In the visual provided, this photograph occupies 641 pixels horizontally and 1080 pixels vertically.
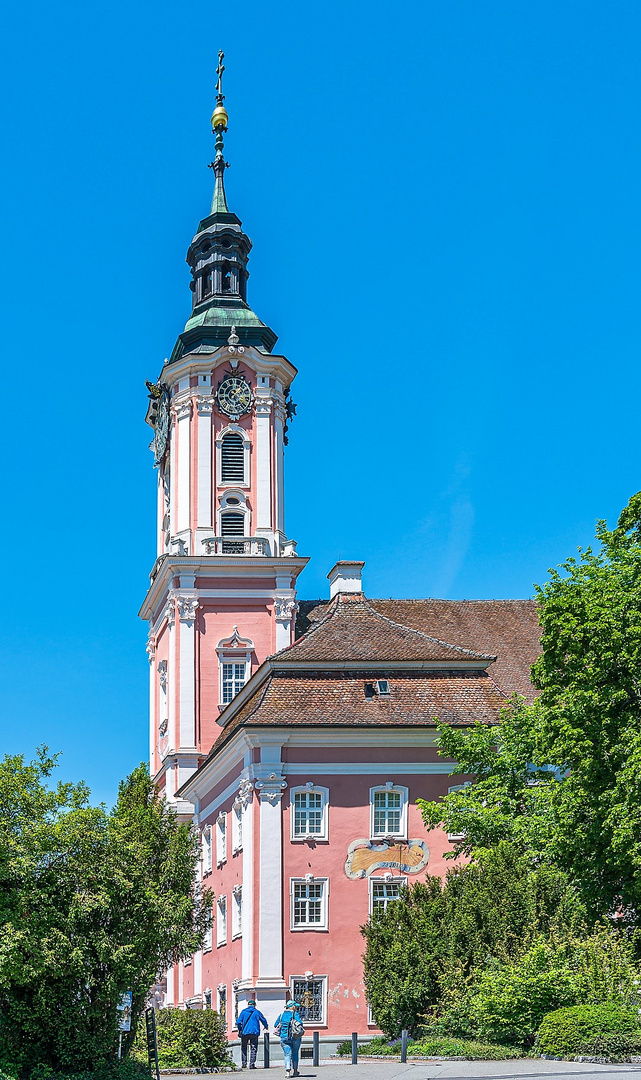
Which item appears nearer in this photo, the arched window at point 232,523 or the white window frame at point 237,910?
the white window frame at point 237,910

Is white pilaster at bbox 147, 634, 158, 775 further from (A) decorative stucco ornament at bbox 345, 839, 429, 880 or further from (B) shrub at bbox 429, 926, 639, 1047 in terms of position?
(B) shrub at bbox 429, 926, 639, 1047

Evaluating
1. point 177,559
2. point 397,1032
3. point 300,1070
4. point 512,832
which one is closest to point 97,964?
point 300,1070

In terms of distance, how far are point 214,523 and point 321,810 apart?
21.6 m

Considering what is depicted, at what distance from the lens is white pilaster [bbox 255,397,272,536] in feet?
217

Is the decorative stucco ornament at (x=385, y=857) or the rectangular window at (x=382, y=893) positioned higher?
the decorative stucco ornament at (x=385, y=857)

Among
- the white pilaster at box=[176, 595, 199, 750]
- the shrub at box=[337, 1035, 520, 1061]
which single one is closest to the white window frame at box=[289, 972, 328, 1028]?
the shrub at box=[337, 1035, 520, 1061]

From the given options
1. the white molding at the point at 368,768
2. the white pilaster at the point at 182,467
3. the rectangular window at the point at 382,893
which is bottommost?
the rectangular window at the point at 382,893

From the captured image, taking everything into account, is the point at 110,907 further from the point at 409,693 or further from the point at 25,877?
the point at 409,693

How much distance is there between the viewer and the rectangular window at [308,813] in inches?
1818

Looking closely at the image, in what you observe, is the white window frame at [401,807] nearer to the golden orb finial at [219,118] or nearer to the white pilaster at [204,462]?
the white pilaster at [204,462]

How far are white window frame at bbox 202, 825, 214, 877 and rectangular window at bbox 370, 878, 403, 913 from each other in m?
8.42

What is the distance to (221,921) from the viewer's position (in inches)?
1970

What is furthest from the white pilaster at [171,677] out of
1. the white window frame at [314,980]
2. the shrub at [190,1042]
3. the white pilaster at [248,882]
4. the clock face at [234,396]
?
the shrub at [190,1042]

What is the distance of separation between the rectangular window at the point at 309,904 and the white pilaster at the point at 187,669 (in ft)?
56.9
